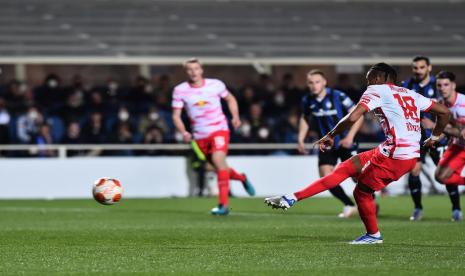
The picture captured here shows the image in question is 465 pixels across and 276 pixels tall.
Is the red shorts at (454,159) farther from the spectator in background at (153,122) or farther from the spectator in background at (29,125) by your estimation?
the spectator in background at (29,125)

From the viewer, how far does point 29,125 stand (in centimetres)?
2159

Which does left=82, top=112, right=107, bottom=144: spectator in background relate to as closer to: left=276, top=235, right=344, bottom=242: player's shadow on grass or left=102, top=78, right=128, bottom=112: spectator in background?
left=102, top=78, right=128, bottom=112: spectator in background

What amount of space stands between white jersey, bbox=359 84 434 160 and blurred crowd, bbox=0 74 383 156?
40.1 ft

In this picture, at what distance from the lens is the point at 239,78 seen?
26.7 meters

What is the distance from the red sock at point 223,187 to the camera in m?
15.0

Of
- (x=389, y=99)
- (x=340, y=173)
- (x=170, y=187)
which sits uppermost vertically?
(x=389, y=99)

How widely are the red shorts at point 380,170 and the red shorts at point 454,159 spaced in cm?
305

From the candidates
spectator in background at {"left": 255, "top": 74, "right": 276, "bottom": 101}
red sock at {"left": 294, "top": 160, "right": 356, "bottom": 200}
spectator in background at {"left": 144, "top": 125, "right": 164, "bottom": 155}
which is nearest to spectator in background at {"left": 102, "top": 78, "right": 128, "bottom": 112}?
spectator in background at {"left": 144, "top": 125, "right": 164, "bottom": 155}

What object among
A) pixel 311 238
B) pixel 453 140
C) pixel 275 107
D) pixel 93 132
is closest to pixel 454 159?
pixel 453 140

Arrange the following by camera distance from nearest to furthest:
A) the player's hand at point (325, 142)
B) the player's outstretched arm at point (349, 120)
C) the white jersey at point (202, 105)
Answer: the player's outstretched arm at point (349, 120)
the player's hand at point (325, 142)
the white jersey at point (202, 105)

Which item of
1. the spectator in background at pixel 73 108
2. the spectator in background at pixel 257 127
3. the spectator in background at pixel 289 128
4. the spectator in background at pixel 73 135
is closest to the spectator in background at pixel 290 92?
the spectator in background at pixel 289 128

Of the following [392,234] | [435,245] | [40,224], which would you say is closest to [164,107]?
[40,224]

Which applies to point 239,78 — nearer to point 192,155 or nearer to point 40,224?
point 192,155

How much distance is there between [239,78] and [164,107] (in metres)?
4.07
